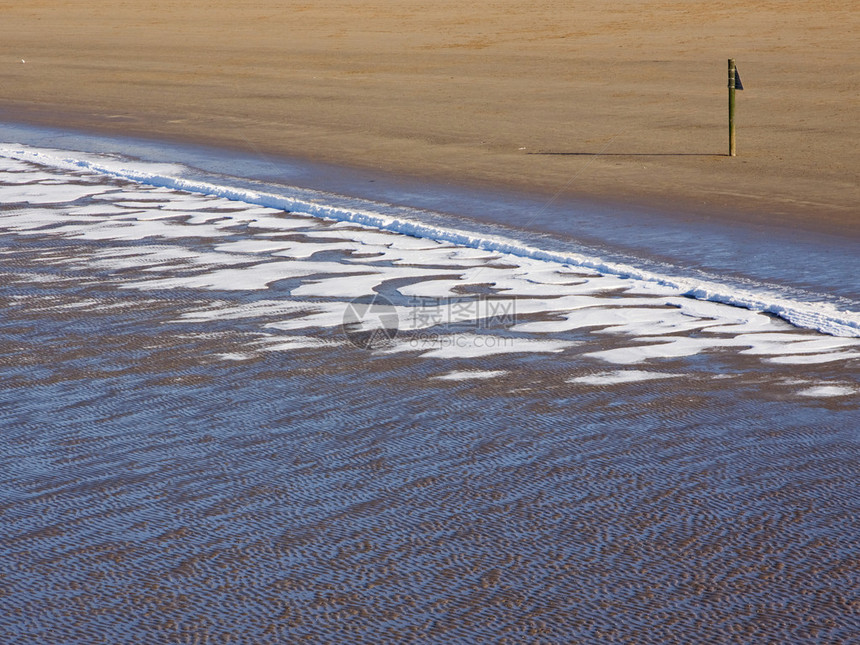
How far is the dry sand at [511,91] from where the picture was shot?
11.4 m

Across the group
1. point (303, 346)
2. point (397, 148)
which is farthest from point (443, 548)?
point (397, 148)

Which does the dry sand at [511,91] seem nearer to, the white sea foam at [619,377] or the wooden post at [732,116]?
the wooden post at [732,116]

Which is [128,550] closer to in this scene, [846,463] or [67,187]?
[846,463]

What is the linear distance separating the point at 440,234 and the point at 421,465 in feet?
15.3

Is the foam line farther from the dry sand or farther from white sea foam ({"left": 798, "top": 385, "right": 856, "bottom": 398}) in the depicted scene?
the dry sand

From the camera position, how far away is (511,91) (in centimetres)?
1781

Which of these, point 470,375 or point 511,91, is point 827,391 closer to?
point 470,375

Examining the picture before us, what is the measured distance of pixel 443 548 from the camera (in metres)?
3.65

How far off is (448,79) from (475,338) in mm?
14286
